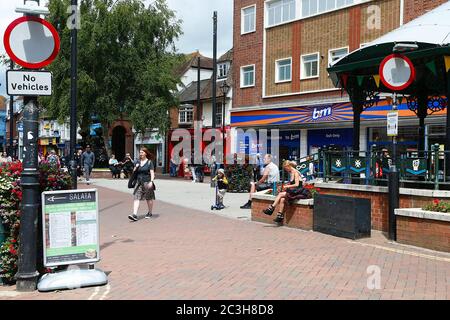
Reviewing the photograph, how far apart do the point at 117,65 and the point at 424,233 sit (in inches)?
996

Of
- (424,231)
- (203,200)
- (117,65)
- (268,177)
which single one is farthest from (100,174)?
(424,231)

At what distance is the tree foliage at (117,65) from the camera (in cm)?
3014

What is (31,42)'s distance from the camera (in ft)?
20.3

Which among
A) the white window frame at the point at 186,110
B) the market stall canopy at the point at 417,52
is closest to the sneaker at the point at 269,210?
the market stall canopy at the point at 417,52

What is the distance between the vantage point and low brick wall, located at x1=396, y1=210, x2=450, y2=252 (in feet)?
26.5

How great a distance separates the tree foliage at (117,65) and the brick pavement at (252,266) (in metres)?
20.8

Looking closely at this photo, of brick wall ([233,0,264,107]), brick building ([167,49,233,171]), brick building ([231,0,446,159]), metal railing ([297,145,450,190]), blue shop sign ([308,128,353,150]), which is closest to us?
metal railing ([297,145,450,190])

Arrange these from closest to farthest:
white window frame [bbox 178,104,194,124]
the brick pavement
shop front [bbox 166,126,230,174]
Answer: the brick pavement
shop front [bbox 166,126,230,174]
white window frame [bbox 178,104,194,124]

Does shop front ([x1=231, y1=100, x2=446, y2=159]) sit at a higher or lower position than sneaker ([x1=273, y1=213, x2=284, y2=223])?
higher

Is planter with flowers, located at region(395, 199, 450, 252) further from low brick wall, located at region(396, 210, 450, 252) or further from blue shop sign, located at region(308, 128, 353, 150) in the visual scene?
blue shop sign, located at region(308, 128, 353, 150)

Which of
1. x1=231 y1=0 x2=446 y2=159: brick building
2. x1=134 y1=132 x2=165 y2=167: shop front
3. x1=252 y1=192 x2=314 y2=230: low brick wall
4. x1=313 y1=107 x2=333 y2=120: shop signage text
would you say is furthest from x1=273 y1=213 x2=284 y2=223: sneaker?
x1=134 y1=132 x2=165 y2=167: shop front

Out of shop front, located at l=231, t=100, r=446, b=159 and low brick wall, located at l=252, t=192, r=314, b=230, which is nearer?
low brick wall, located at l=252, t=192, r=314, b=230

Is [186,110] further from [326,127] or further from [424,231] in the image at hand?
[424,231]

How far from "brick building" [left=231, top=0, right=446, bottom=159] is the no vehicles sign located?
16.8m
